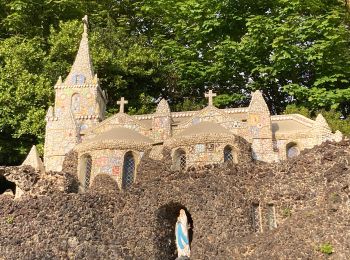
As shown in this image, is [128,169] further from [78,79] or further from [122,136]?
[78,79]

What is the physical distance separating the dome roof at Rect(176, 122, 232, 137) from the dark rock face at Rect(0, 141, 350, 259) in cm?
248

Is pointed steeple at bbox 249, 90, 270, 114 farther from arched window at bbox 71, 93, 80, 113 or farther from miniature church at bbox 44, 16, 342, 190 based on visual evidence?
arched window at bbox 71, 93, 80, 113

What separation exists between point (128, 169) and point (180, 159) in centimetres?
296

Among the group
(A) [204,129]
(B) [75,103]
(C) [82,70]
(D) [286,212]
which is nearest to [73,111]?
(B) [75,103]

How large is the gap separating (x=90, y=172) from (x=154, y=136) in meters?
3.67

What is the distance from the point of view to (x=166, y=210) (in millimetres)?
22484

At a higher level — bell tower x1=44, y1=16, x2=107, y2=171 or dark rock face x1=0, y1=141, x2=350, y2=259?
bell tower x1=44, y1=16, x2=107, y2=171

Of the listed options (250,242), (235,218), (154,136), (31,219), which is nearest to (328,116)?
(154,136)

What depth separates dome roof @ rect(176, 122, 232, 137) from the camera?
2469cm

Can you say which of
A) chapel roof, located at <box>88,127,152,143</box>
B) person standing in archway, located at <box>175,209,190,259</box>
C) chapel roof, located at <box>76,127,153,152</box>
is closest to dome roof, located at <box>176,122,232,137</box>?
chapel roof, located at <box>76,127,153,152</box>

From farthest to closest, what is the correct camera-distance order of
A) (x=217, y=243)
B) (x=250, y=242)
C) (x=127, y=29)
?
(x=127, y=29) → (x=217, y=243) → (x=250, y=242)

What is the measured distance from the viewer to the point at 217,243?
2016 centimetres

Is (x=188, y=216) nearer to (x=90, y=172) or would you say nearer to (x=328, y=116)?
(x=90, y=172)

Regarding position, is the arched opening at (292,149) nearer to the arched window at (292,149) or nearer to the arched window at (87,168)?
the arched window at (292,149)
